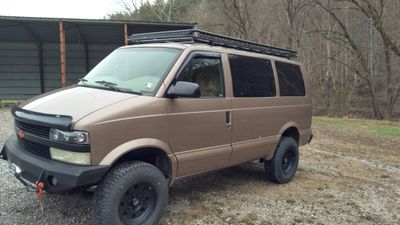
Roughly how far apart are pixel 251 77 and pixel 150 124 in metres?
2.11

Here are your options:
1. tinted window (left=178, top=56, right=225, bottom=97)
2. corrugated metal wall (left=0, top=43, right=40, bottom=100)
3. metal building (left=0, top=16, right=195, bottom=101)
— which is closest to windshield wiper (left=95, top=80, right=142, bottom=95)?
tinted window (left=178, top=56, right=225, bottom=97)

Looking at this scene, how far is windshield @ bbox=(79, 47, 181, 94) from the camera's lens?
448 centimetres

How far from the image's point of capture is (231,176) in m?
6.70

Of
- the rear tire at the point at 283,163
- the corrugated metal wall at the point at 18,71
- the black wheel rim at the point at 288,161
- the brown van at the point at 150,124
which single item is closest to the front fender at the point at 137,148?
the brown van at the point at 150,124

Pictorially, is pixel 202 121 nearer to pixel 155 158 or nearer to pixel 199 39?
pixel 155 158

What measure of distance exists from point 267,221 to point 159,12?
39.0 metres

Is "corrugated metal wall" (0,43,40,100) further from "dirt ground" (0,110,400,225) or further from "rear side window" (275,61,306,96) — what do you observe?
"rear side window" (275,61,306,96)

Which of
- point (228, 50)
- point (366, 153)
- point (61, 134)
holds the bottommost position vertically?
point (366, 153)

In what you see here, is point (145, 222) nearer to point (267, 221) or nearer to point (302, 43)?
point (267, 221)

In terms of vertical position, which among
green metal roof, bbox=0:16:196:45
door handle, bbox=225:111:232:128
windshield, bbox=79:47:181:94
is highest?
green metal roof, bbox=0:16:196:45

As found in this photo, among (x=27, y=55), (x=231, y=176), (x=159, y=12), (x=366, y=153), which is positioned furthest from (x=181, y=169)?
(x=159, y=12)

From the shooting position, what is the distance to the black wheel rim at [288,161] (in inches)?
260

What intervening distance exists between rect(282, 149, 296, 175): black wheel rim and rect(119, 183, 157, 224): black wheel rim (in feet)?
9.92

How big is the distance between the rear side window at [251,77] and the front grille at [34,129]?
2.52m
